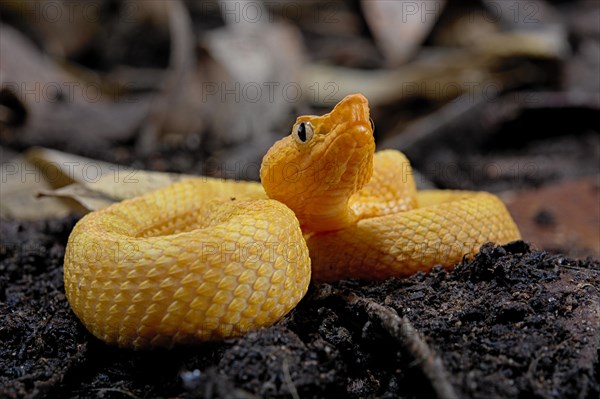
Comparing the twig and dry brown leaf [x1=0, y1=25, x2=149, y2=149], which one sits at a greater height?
the twig

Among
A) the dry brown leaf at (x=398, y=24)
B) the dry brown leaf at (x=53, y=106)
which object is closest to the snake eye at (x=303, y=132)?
the dry brown leaf at (x=53, y=106)

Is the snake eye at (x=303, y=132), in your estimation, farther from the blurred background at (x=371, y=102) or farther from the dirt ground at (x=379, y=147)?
the blurred background at (x=371, y=102)

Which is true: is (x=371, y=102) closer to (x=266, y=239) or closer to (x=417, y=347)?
(x=266, y=239)

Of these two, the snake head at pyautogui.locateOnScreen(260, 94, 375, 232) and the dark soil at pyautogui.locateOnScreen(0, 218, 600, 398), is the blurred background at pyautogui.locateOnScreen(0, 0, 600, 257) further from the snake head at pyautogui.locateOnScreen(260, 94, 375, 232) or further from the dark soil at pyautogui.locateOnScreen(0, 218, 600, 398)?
the dark soil at pyautogui.locateOnScreen(0, 218, 600, 398)

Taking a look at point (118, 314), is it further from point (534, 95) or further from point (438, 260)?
point (534, 95)

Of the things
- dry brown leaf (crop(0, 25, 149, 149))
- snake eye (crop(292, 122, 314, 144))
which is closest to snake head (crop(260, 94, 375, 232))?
snake eye (crop(292, 122, 314, 144))

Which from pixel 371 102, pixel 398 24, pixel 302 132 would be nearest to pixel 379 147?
pixel 371 102
